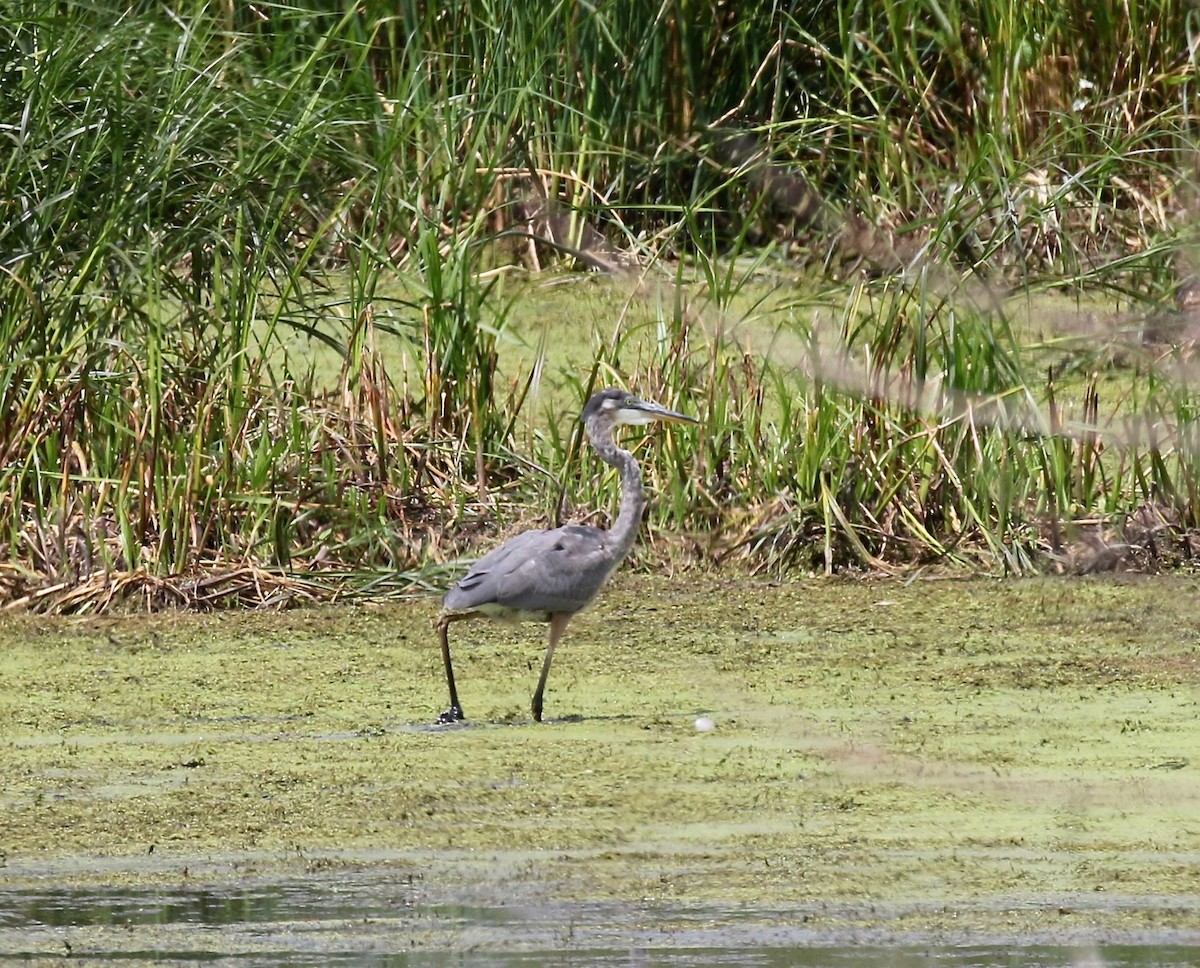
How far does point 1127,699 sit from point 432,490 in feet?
7.78

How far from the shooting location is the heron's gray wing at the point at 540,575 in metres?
5.23

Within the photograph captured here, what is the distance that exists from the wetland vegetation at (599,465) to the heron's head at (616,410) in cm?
55

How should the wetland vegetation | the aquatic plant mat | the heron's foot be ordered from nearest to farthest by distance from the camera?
the aquatic plant mat < the wetland vegetation < the heron's foot

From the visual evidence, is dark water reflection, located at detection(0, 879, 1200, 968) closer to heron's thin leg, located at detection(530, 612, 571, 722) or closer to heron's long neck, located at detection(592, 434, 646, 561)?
heron's thin leg, located at detection(530, 612, 571, 722)

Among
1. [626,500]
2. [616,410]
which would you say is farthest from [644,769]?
[616,410]

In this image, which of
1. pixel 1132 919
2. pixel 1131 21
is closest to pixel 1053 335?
pixel 1131 21

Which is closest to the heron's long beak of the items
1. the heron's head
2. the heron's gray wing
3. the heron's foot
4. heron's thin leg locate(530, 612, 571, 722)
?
the heron's head

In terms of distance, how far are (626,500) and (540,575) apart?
41cm

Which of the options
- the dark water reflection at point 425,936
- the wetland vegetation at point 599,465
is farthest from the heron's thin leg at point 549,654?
the dark water reflection at point 425,936

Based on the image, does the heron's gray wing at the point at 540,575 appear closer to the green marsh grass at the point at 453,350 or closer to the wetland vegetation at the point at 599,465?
the wetland vegetation at the point at 599,465

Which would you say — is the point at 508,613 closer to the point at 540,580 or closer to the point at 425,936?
the point at 540,580

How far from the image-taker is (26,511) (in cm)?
659

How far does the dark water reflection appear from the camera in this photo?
3.34 meters

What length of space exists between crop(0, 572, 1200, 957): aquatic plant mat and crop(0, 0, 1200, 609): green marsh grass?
0.92 feet
